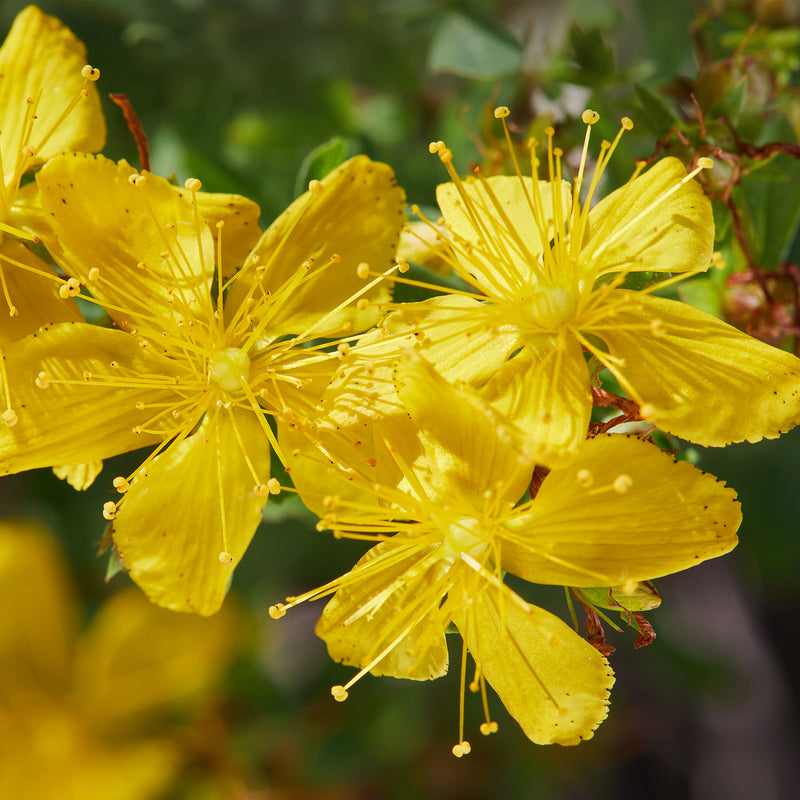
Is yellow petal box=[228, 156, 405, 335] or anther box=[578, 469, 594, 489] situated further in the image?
yellow petal box=[228, 156, 405, 335]

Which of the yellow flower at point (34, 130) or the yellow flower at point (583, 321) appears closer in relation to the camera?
the yellow flower at point (583, 321)

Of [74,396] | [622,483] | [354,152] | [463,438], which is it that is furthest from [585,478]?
[354,152]

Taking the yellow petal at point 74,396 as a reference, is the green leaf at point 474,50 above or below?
above

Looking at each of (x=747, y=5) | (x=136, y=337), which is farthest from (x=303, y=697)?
(x=747, y=5)

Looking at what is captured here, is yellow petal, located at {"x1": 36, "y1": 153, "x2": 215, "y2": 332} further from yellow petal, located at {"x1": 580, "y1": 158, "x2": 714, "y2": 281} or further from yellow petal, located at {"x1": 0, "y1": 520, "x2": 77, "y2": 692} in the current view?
A: yellow petal, located at {"x1": 0, "y1": 520, "x2": 77, "y2": 692}

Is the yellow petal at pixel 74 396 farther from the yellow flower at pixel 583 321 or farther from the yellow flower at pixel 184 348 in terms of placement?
the yellow flower at pixel 583 321

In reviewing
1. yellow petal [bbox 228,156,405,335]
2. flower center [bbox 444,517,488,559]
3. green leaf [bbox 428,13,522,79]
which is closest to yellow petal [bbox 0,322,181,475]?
yellow petal [bbox 228,156,405,335]

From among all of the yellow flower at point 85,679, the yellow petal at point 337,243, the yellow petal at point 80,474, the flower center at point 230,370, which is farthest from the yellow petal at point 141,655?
the yellow petal at point 337,243
